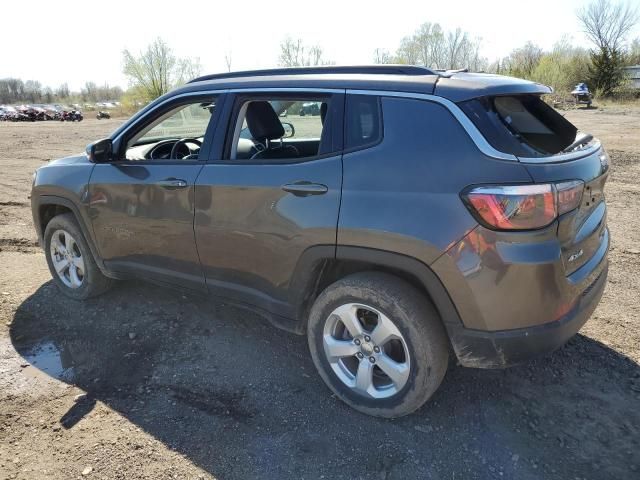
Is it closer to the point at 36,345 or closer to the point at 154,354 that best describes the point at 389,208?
the point at 154,354

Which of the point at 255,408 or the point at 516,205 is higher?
the point at 516,205

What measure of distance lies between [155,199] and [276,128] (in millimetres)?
969

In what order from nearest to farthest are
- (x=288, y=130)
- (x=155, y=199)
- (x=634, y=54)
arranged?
(x=155, y=199)
(x=288, y=130)
(x=634, y=54)

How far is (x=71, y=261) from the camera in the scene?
4289mm

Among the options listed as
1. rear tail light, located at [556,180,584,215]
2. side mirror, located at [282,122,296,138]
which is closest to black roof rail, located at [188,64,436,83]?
side mirror, located at [282,122,296,138]

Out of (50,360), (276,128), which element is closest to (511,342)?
(276,128)

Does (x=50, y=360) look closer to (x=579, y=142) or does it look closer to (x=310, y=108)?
(x=310, y=108)

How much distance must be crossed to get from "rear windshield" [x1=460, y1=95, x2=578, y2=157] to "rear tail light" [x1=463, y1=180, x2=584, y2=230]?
0.70 ft

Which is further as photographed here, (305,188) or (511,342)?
(305,188)

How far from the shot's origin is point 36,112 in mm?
57656

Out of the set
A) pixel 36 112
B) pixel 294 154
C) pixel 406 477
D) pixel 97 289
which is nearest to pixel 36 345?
pixel 97 289

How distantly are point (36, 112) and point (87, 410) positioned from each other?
214ft

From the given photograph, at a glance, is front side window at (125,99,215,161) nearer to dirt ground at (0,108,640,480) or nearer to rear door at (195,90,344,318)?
rear door at (195,90,344,318)

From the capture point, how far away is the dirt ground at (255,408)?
2457mm
